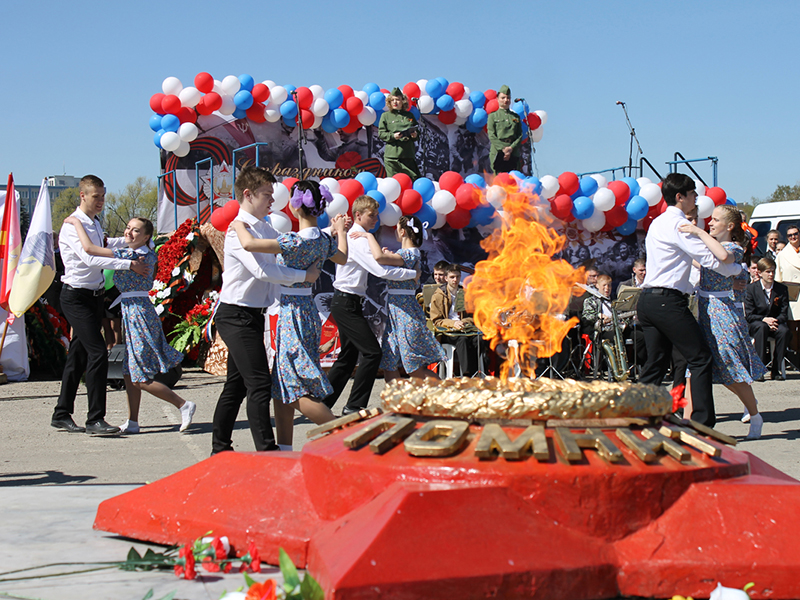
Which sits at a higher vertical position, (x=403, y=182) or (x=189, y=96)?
(x=189, y=96)

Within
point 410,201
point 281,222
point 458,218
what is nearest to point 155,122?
point 281,222

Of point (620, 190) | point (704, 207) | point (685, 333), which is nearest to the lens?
point (685, 333)

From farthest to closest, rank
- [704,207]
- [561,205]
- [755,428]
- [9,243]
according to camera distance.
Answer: [704,207]
[561,205]
[9,243]
[755,428]

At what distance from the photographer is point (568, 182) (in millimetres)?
11398

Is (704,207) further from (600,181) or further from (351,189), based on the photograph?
(351,189)

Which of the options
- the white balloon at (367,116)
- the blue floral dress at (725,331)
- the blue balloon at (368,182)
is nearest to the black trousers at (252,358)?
the blue floral dress at (725,331)

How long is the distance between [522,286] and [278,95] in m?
11.9

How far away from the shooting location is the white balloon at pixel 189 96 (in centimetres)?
1358

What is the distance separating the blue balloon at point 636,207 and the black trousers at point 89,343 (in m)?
7.77

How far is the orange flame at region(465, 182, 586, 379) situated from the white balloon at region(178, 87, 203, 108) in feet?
37.0

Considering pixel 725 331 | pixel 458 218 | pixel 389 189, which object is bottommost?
pixel 725 331

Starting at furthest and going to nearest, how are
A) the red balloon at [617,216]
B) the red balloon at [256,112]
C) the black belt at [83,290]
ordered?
the red balloon at [256,112] < the red balloon at [617,216] < the black belt at [83,290]

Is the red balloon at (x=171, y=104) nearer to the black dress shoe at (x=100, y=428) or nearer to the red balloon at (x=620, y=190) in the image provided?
the red balloon at (x=620, y=190)

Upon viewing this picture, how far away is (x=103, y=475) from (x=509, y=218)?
306cm
